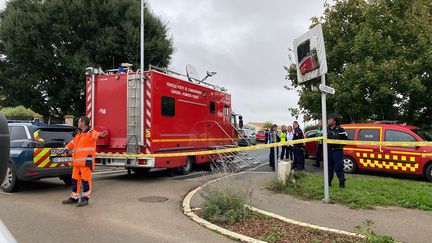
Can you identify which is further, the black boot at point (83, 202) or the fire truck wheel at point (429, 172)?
the fire truck wheel at point (429, 172)

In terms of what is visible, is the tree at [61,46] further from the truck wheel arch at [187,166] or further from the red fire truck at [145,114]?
the truck wheel arch at [187,166]

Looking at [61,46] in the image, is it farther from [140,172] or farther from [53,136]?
[53,136]

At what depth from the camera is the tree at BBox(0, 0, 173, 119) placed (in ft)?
72.6

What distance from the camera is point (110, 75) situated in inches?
458

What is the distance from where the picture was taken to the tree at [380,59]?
15172 millimetres

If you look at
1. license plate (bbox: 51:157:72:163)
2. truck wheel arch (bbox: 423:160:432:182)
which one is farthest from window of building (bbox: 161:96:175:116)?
truck wheel arch (bbox: 423:160:432:182)

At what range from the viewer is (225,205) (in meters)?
6.52

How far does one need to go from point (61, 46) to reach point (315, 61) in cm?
1866

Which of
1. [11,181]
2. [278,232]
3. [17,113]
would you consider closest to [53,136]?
[11,181]

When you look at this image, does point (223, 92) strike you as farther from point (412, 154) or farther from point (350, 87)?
point (412, 154)

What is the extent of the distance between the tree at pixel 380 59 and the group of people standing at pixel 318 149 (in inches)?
97.4

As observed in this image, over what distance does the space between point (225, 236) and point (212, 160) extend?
8.79 metres

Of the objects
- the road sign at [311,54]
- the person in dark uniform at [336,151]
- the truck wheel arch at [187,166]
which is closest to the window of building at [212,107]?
the truck wheel arch at [187,166]

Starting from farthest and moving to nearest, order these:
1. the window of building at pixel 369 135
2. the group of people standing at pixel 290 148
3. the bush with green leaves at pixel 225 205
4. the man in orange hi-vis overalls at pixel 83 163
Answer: the group of people standing at pixel 290 148 < the window of building at pixel 369 135 < the man in orange hi-vis overalls at pixel 83 163 < the bush with green leaves at pixel 225 205
